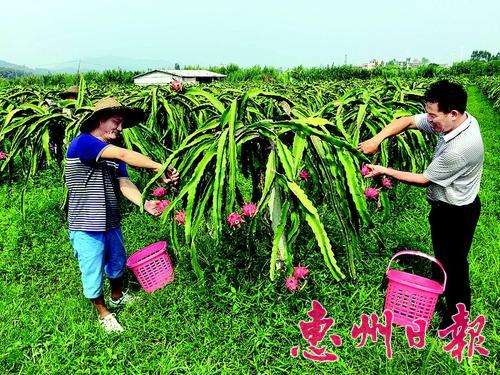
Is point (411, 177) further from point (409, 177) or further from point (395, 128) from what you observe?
point (395, 128)

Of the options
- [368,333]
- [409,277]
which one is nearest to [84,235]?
[368,333]

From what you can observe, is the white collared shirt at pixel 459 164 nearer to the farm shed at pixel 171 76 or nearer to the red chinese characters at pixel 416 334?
the red chinese characters at pixel 416 334

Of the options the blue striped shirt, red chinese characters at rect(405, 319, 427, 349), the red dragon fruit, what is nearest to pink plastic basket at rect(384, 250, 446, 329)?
red chinese characters at rect(405, 319, 427, 349)

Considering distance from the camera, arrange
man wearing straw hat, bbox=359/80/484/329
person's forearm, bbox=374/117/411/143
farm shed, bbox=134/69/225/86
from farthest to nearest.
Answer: farm shed, bbox=134/69/225/86 → person's forearm, bbox=374/117/411/143 → man wearing straw hat, bbox=359/80/484/329

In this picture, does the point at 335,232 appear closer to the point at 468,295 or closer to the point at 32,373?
the point at 468,295

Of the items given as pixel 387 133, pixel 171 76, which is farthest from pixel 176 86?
pixel 171 76

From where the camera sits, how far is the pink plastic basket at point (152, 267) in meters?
2.77

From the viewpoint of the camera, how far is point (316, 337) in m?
2.10

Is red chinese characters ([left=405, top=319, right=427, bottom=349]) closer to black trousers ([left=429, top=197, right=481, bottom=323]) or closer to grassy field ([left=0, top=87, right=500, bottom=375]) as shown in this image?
grassy field ([left=0, top=87, right=500, bottom=375])

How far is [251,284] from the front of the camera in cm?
261

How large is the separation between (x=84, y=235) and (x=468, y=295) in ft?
7.38

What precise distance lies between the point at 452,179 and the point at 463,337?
2.57 ft

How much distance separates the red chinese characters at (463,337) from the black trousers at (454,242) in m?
0.16

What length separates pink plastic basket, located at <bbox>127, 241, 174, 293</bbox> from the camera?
2770 mm
